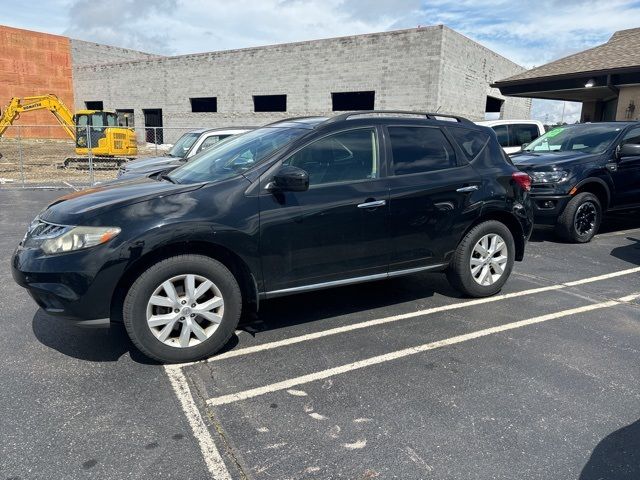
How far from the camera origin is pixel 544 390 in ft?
10.9

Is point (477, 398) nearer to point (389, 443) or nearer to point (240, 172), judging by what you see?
point (389, 443)

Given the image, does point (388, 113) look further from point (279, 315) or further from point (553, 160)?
point (553, 160)

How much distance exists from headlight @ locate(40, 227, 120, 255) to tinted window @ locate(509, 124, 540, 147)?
10914mm

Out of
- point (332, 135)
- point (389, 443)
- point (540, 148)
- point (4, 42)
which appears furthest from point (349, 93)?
point (4, 42)

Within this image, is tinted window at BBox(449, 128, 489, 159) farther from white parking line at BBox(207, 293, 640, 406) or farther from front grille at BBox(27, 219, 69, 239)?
front grille at BBox(27, 219, 69, 239)

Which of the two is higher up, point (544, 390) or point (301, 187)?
point (301, 187)

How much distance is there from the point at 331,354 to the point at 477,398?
114cm

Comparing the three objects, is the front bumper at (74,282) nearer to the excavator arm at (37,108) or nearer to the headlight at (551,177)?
the headlight at (551,177)

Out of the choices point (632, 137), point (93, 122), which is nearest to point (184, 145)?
point (632, 137)

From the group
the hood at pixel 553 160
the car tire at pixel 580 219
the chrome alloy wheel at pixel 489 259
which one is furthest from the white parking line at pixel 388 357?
the hood at pixel 553 160

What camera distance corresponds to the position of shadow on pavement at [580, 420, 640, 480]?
2502 mm

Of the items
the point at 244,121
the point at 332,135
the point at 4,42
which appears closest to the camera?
the point at 332,135

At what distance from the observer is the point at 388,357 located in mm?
3783

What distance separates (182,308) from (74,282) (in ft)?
2.40
